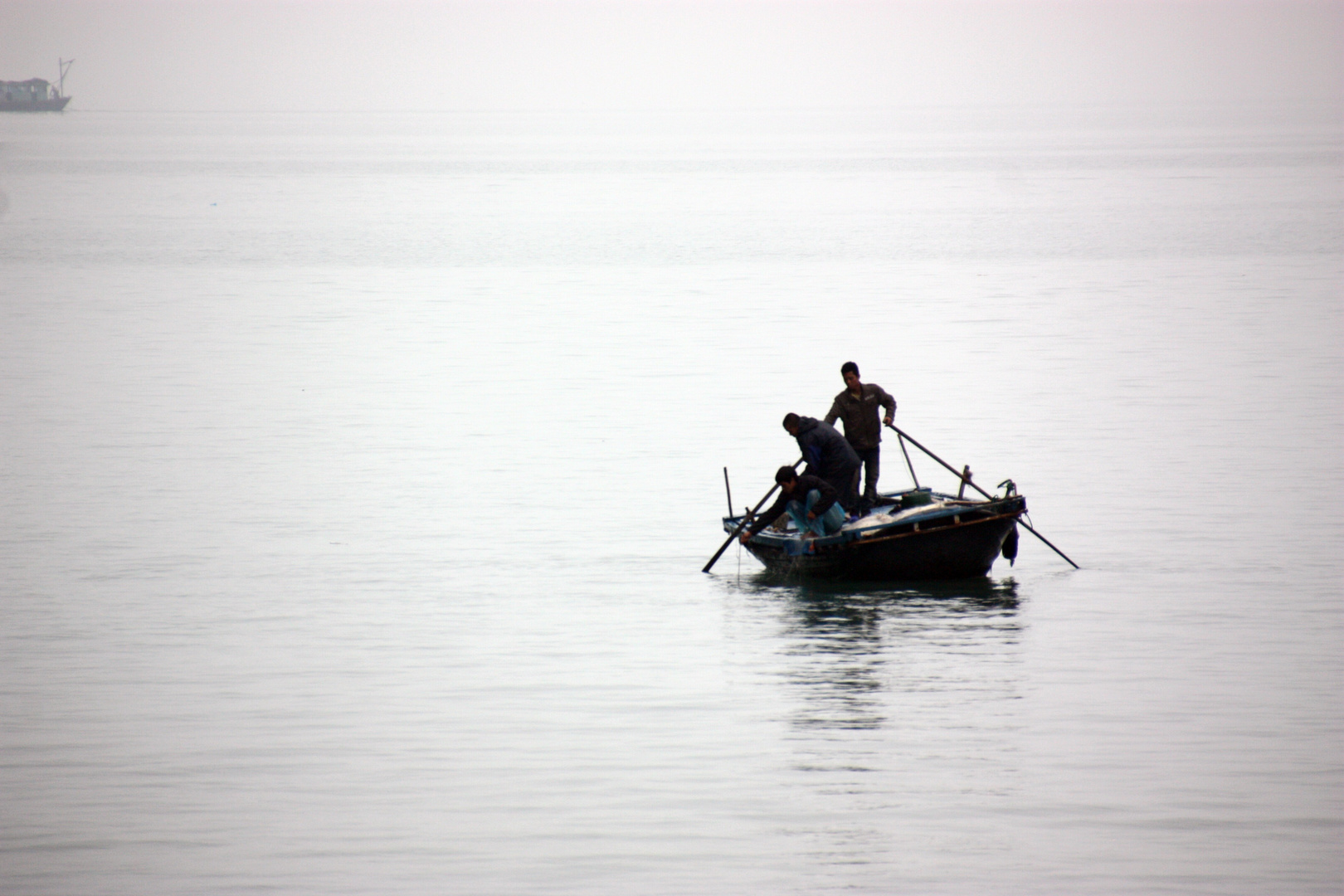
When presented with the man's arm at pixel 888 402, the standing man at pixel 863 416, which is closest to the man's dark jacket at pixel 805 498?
the standing man at pixel 863 416

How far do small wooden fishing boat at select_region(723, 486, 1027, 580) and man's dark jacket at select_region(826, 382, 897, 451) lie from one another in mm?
749

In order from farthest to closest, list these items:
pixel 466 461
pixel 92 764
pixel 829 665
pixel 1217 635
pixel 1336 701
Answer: pixel 466 461, pixel 1217 635, pixel 829 665, pixel 1336 701, pixel 92 764

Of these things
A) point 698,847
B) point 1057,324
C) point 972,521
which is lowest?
point 698,847

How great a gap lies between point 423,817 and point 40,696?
4.37m

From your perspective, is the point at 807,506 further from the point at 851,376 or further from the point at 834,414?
the point at 851,376

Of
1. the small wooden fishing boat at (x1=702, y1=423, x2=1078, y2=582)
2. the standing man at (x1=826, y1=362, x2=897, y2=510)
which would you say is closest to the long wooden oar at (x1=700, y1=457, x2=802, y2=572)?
the small wooden fishing boat at (x1=702, y1=423, x2=1078, y2=582)

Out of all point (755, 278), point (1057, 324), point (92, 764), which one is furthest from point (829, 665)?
point (755, 278)

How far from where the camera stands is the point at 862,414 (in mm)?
18156

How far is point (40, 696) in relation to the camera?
14352 mm

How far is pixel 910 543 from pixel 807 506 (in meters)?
1.04

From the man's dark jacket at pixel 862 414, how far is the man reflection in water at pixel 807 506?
804 millimetres

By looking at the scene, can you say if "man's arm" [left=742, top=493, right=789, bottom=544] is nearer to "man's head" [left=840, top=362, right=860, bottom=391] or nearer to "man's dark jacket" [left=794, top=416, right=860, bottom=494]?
"man's dark jacket" [left=794, top=416, right=860, bottom=494]

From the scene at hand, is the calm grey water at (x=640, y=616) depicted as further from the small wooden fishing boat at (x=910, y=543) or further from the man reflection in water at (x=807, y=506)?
the man reflection in water at (x=807, y=506)

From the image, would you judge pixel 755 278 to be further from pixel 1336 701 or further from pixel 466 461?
pixel 1336 701
